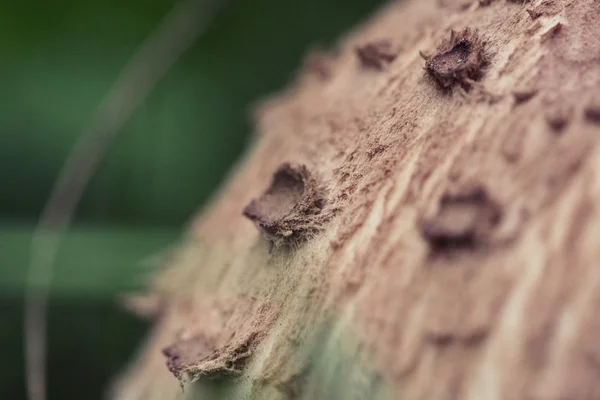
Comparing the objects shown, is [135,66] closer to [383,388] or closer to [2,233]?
[2,233]

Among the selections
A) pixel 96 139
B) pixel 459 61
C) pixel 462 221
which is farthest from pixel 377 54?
pixel 96 139

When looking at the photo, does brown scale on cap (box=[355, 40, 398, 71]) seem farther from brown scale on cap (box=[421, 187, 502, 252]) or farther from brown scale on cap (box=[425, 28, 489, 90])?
brown scale on cap (box=[421, 187, 502, 252])

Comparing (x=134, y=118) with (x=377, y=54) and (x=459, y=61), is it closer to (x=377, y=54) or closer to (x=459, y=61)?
(x=377, y=54)

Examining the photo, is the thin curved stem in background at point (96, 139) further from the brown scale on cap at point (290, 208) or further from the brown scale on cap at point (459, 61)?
the brown scale on cap at point (459, 61)

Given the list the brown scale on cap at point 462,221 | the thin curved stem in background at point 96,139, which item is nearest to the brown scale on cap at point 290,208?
the brown scale on cap at point 462,221

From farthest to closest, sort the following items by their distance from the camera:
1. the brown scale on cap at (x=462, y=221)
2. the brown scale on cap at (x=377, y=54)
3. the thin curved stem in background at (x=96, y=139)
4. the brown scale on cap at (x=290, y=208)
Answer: the thin curved stem in background at (x=96, y=139) < the brown scale on cap at (x=377, y=54) < the brown scale on cap at (x=290, y=208) < the brown scale on cap at (x=462, y=221)

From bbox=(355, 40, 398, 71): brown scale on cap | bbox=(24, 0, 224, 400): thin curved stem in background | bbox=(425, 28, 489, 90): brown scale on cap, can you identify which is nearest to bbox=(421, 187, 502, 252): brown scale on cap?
bbox=(425, 28, 489, 90): brown scale on cap
